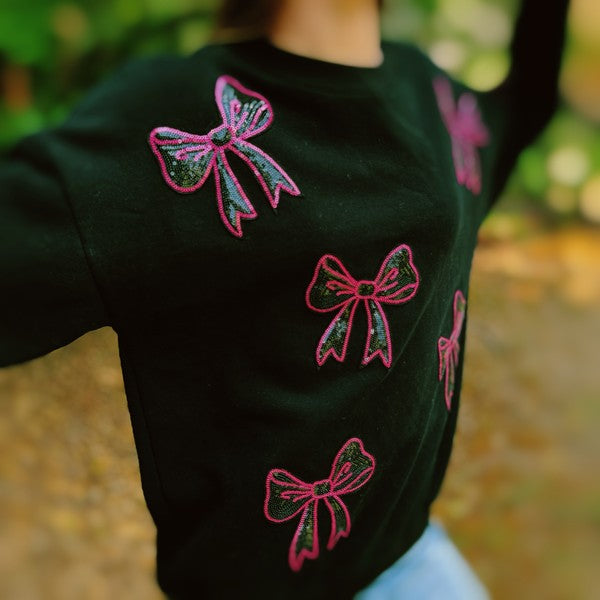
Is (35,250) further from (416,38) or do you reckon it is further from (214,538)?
(416,38)

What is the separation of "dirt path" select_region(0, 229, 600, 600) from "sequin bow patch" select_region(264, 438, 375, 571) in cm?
146

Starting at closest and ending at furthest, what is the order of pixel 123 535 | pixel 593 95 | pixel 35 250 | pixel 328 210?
pixel 35 250, pixel 328 210, pixel 123 535, pixel 593 95

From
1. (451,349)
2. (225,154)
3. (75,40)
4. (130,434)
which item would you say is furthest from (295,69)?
(130,434)

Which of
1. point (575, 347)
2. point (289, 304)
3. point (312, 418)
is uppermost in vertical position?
point (289, 304)

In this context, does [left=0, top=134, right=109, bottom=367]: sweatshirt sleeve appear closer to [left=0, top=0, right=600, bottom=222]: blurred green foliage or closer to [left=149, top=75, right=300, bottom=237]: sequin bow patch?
[left=149, top=75, right=300, bottom=237]: sequin bow patch

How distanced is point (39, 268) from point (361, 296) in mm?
308

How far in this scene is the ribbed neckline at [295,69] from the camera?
2.39ft

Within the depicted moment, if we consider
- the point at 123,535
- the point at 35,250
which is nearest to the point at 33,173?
the point at 35,250

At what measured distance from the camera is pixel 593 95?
13.3 ft

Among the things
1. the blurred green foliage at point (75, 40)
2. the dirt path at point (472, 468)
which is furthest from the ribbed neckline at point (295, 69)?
the dirt path at point (472, 468)

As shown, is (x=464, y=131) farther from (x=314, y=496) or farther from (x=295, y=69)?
(x=314, y=496)

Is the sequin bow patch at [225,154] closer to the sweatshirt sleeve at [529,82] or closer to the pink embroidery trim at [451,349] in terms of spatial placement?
the pink embroidery trim at [451,349]

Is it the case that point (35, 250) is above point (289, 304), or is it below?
above

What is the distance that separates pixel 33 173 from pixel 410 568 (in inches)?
25.6
